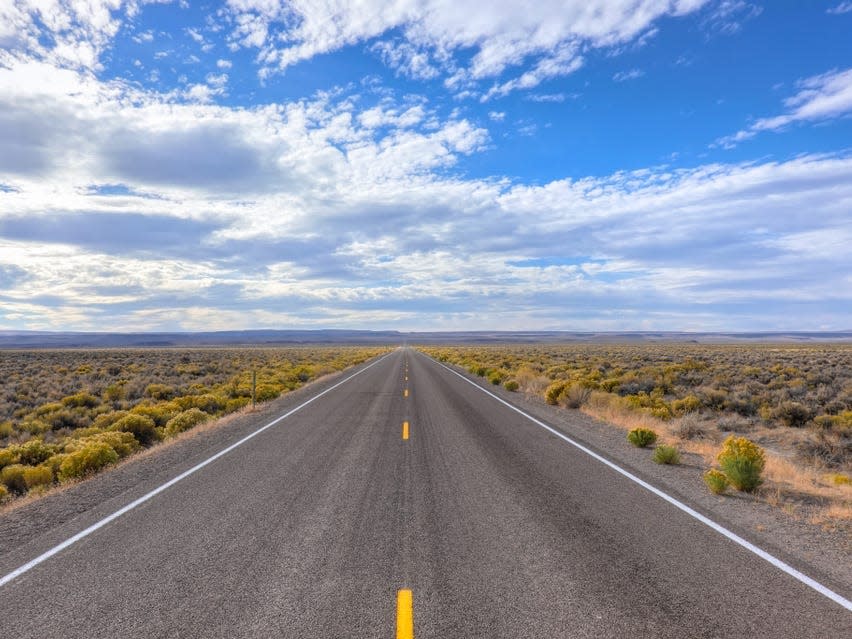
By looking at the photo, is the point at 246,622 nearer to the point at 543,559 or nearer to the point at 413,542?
the point at 413,542

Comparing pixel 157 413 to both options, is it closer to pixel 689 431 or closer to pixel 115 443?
pixel 115 443

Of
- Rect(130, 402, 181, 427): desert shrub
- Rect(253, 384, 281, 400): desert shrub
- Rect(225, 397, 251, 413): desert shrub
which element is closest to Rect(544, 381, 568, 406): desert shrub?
Rect(253, 384, 281, 400): desert shrub

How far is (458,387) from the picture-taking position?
2523 cm

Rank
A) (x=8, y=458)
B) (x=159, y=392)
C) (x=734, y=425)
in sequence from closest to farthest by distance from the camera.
→ (x=8, y=458), (x=734, y=425), (x=159, y=392)

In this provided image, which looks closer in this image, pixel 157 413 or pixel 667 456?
pixel 667 456

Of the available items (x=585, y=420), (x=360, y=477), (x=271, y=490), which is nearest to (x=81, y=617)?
(x=271, y=490)

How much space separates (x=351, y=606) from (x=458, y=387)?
69.2 ft

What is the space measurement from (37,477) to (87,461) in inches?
29.5

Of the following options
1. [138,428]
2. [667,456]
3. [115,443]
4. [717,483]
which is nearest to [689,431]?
[667,456]

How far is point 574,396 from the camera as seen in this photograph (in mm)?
18609

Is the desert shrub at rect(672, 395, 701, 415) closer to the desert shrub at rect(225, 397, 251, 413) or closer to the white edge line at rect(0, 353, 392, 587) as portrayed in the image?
the white edge line at rect(0, 353, 392, 587)

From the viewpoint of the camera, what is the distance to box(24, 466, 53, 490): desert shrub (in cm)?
916

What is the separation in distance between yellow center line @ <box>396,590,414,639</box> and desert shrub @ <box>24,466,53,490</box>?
7.88 meters

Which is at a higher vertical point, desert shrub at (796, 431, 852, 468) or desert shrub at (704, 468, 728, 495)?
desert shrub at (704, 468, 728, 495)
